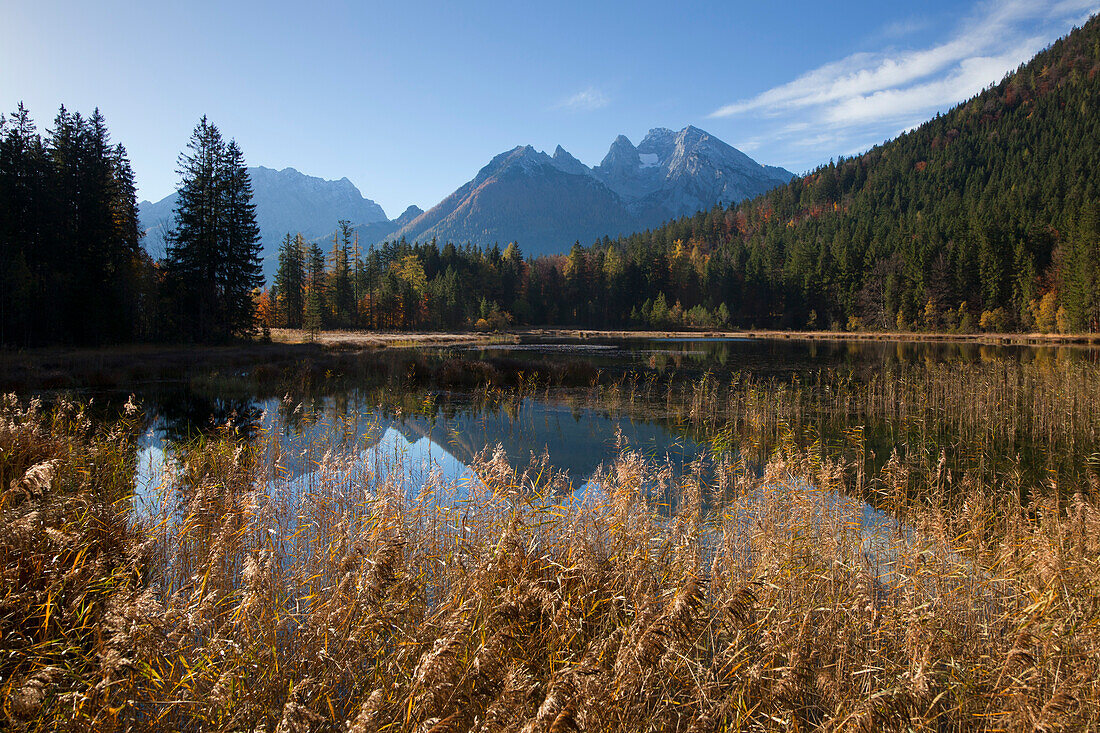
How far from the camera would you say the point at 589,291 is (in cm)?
11556

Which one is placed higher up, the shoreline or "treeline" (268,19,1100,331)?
"treeline" (268,19,1100,331)

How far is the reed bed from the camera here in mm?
2664

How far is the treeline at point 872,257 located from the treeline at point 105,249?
20.1 metres

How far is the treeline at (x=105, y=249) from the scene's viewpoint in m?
31.3

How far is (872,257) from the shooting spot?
99188 millimetres

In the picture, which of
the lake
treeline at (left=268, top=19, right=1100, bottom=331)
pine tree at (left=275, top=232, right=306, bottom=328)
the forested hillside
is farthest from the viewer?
treeline at (left=268, top=19, right=1100, bottom=331)

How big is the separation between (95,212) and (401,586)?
44.1 m

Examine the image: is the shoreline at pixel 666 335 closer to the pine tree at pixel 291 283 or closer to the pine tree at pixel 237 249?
the pine tree at pixel 237 249

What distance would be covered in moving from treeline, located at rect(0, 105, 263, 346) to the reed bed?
115 ft

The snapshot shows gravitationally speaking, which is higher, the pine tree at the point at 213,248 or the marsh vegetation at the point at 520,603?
the pine tree at the point at 213,248

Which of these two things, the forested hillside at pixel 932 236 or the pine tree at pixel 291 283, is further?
the forested hillside at pixel 932 236

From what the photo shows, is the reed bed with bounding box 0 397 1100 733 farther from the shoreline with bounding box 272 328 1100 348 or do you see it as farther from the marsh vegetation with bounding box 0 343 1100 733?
the shoreline with bounding box 272 328 1100 348

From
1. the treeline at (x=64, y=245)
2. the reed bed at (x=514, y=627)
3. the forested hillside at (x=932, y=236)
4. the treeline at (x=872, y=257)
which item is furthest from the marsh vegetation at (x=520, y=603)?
the forested hillside at (x=932, y=236)

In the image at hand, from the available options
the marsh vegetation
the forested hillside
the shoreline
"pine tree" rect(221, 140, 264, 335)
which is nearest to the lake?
the marsh vegetation
